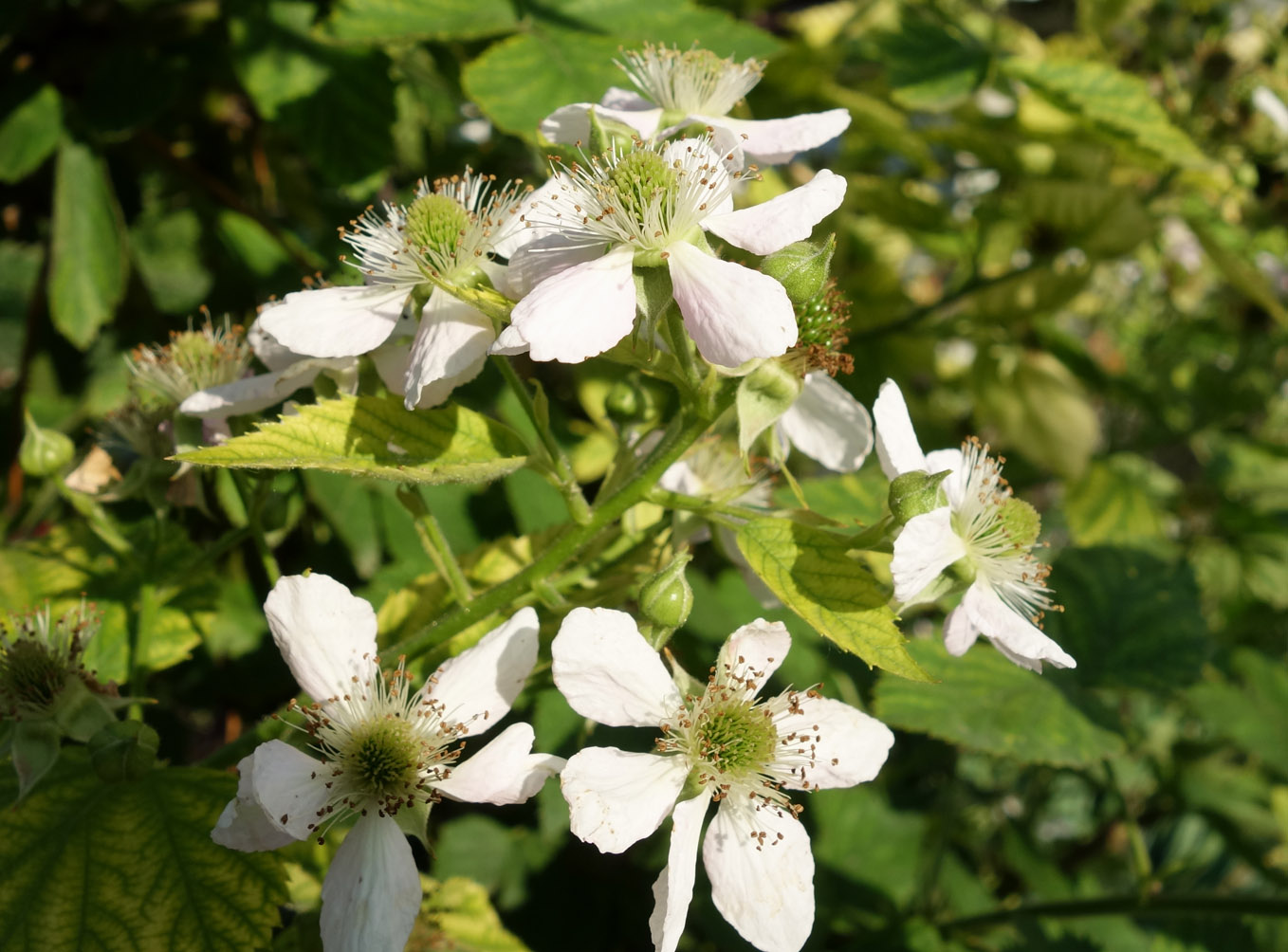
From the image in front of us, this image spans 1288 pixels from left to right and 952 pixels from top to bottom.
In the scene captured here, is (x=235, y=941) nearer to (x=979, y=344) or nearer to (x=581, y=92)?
(x=581, y=92)

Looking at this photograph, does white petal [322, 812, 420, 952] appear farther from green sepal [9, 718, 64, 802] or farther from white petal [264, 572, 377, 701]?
green sepal [9, 718, 64, 802]

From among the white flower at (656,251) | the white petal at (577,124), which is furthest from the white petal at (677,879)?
the white petal at (577,124)

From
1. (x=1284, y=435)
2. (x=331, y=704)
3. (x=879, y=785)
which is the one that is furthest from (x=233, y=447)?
(x=1284, y=435)

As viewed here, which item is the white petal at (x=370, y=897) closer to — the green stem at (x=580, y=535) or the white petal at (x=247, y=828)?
the white petal at (x=247, y=828)

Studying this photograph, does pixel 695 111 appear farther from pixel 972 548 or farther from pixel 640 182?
pixel 972 548

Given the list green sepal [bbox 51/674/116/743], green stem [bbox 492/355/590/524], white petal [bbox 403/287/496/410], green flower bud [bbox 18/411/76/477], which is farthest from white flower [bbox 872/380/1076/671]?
green flower bud [bbox 18/411/76/477]

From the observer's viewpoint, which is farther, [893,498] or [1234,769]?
[1234,769]
